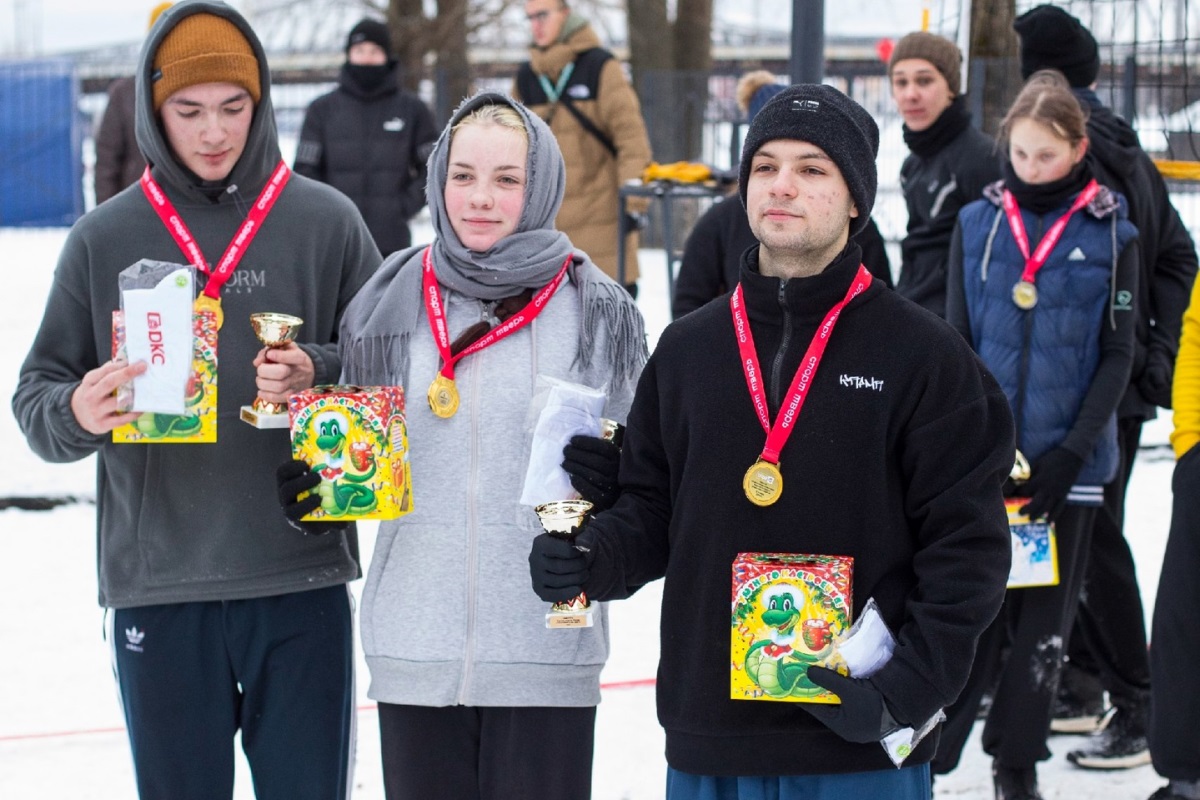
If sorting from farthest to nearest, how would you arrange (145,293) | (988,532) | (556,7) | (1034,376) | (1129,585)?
(556,7)
(1129,585)
(1034,376)
(145,293)
(988,532)

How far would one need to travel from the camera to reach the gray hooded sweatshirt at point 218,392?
10.1ft

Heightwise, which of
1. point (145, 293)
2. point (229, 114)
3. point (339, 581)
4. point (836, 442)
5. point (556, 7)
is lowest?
point (339, 581)

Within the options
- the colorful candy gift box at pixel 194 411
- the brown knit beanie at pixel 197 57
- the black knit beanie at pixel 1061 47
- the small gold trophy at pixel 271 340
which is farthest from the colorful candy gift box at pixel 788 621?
the black knit beanie at pixel 1061 47

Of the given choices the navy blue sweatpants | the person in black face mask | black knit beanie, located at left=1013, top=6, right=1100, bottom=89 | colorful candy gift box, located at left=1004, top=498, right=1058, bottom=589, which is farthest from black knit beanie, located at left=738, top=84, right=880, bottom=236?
the person in black face mask

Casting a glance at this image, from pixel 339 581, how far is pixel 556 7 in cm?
498

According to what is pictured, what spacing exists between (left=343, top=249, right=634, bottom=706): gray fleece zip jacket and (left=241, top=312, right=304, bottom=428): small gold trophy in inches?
7.6

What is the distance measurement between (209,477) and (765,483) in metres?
1.29

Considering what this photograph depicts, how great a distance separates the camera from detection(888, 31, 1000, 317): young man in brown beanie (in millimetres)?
4891

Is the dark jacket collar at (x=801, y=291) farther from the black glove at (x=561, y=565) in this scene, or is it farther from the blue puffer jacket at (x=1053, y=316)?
the blue puffer jacket at (x=1053, y=316)

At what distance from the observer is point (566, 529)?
2.55 m

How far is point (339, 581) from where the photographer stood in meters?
3.21

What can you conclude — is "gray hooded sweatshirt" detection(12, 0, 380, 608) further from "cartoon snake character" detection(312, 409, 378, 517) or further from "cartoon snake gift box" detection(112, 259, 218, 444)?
"cartoon snake character" detection(312, 409, 378, 517)

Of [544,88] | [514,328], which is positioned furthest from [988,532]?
[544,88]

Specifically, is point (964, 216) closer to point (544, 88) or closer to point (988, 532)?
point (988, 532)
